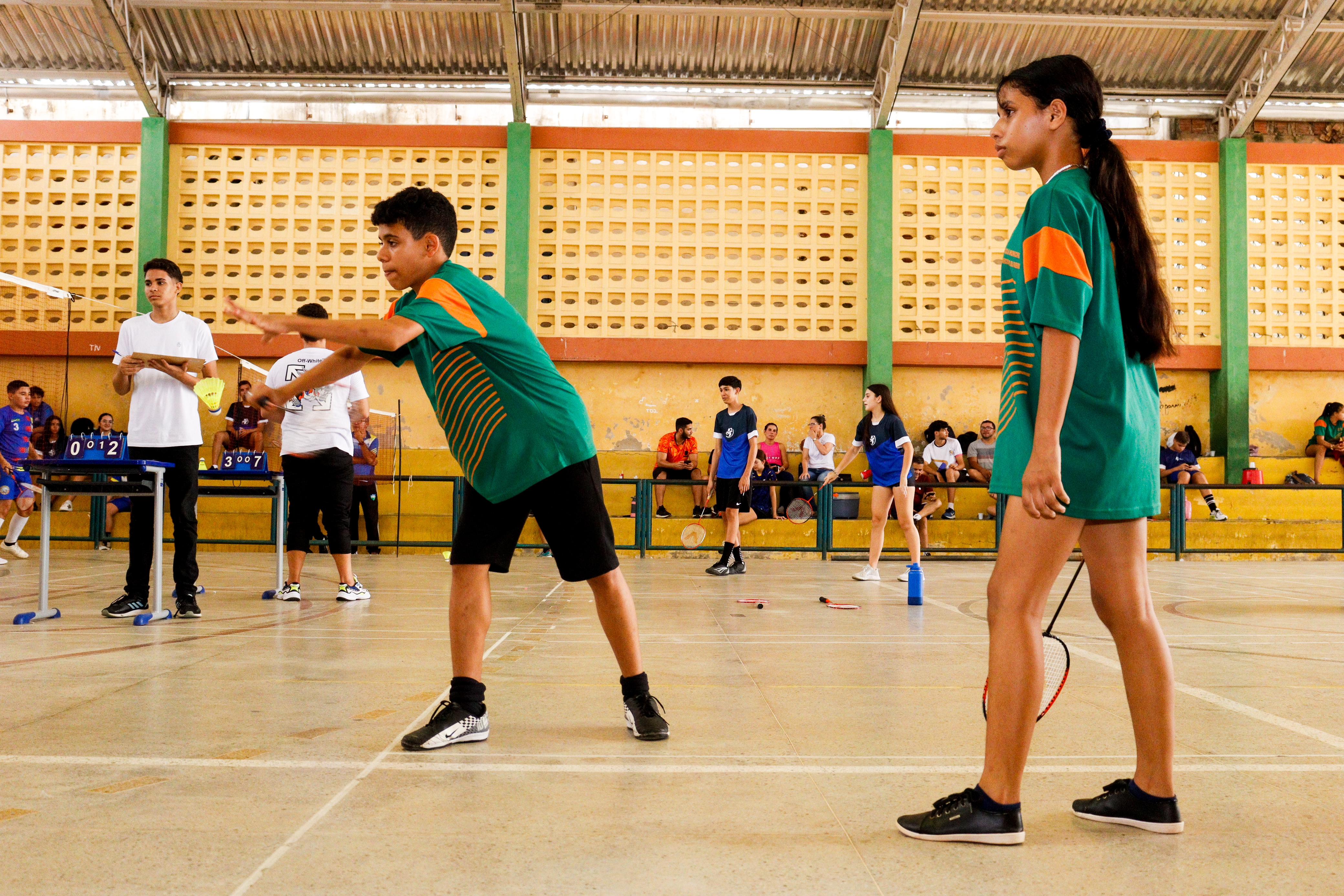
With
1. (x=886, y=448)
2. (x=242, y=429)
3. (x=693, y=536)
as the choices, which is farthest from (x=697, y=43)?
(x=886, y=448)

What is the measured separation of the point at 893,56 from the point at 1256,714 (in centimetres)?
1269

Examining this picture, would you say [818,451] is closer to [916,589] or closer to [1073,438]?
[916,589]

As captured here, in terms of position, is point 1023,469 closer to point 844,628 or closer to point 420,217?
point 420,217

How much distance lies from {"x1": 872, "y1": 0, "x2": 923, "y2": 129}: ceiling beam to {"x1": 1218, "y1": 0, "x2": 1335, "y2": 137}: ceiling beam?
5184 millimetres

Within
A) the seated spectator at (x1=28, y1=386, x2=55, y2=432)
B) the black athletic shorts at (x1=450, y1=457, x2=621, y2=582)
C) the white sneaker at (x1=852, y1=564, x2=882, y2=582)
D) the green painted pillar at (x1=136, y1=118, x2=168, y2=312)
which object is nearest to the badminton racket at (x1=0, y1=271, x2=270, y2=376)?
the green painted pillar at (x1=136, y1=118, x2=168, y2=312)

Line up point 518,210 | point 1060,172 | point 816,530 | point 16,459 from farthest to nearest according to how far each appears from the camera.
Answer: point 518,210 → point 816,530 → point 16,459 → point 1060,172

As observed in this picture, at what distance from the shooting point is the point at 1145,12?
1459 cm

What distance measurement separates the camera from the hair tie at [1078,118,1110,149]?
2289mm

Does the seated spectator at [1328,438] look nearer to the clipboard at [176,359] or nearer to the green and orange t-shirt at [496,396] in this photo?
the clipboard at [176,359]

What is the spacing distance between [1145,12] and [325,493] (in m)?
13.7

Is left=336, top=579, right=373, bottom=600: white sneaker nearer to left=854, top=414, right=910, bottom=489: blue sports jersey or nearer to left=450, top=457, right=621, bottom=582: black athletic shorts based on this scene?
left=450, top=457, right=621, bottom=582: black athletic shorts

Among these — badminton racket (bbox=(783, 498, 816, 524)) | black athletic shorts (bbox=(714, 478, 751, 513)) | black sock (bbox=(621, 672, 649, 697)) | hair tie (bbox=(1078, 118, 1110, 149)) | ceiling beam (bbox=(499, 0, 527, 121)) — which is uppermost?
ceiling beam (bbox=(499, 0, 527, 121))

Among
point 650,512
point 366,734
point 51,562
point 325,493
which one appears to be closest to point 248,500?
point 51,562

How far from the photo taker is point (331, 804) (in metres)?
2.37
